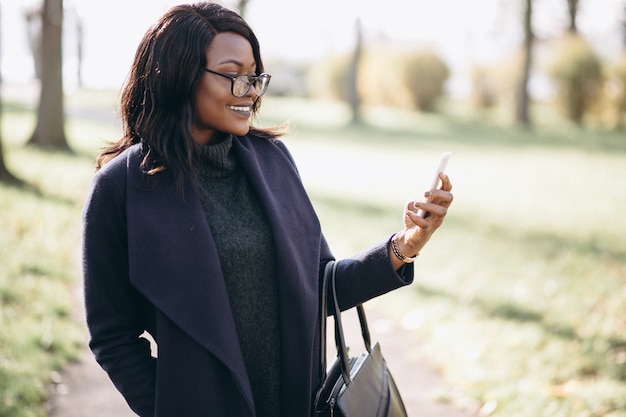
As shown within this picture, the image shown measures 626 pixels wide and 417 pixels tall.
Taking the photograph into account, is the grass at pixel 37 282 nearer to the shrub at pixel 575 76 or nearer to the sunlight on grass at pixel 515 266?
the sunlight on grass at pixel 515 266

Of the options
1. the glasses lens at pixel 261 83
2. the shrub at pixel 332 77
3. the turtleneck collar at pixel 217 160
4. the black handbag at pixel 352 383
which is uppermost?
the glasses lens at pixel 261 83

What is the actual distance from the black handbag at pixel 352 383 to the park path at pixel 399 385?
220 cm

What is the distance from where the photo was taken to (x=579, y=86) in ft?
76.4

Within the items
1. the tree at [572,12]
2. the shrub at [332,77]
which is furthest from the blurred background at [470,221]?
the tree at [572,12]

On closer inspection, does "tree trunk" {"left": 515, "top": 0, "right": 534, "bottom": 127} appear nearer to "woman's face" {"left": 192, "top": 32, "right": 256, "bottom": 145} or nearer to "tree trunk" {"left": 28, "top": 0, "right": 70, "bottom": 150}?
"tree trunk" {"left": 28, "top": 0, "right": 70, "bottom": 150}

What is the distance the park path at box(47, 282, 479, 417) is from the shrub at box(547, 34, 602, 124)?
2012cm

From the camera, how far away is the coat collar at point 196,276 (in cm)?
192

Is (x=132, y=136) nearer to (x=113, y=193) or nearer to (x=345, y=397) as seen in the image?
(x=113, y=193)

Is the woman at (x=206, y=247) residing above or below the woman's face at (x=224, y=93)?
below

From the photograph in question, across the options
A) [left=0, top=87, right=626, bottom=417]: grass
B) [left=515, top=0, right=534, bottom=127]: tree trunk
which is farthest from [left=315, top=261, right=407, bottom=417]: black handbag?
[left=515, top=0, right=534, bottom=127]: tree trunk

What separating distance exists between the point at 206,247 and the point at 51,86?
14.6 m

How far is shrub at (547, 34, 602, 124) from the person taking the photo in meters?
Answer: 22.9

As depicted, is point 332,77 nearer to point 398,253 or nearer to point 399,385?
point 399,385

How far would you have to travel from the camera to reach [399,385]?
4734mm
